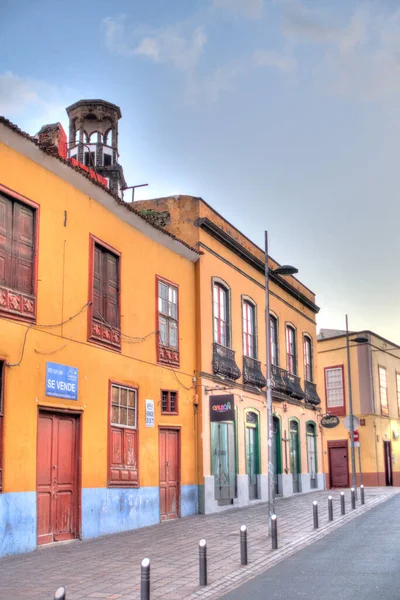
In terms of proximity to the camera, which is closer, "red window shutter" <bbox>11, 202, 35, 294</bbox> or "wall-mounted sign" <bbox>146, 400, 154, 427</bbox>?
"red window shutter" <bbox>11, 202, 35, 294</bbox>

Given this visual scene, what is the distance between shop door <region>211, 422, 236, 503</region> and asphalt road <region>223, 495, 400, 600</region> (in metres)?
6.85

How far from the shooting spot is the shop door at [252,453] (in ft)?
80.4

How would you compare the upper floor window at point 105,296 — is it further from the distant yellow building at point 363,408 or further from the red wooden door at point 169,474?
the distant yellow building at point 363,408

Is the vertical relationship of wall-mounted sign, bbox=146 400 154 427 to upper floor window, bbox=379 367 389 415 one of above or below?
below

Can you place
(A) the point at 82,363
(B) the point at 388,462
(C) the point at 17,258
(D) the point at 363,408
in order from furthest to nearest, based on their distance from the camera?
(B) the point at 388,462, (D) the point at 363,408, (A) the point at 82,363, (C) the point at 17,258

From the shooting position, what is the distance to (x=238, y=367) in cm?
2406

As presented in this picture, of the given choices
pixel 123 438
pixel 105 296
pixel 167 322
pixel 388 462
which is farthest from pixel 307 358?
pixel 105 296

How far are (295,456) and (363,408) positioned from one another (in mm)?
12266

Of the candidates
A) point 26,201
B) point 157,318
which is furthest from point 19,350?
point 157,318

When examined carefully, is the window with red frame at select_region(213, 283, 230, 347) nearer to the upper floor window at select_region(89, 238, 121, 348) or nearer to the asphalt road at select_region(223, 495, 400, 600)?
the upper floor window at select_region(89, 238, 121, 348)

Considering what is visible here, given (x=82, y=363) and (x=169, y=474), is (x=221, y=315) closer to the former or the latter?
(x=169, y=474)

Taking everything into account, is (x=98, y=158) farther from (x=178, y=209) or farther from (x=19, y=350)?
(x=19, y=350)

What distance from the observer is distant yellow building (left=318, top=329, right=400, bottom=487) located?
40.3m

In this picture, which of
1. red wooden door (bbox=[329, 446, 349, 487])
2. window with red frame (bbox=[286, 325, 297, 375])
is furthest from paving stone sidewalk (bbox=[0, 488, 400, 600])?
red wooden door (bbox=[329, 446, 349, 487])
